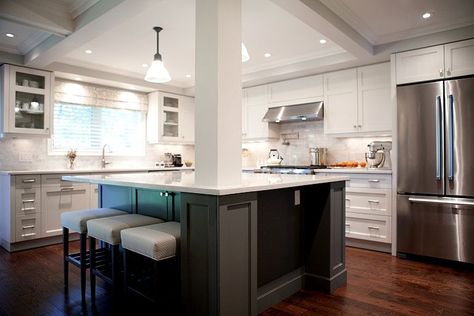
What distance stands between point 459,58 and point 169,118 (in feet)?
15.1

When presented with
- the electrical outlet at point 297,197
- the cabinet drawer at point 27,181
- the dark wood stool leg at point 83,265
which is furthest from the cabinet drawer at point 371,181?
the cabinet drawer at point 27,181

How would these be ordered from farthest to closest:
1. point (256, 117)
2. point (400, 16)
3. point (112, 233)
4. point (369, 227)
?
point (256, 117) < point (369, 227) < point (400, 16) < point (112, 233)

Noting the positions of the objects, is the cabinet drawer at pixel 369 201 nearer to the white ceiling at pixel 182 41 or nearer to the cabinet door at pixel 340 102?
the cabinet door at pixel 340 102

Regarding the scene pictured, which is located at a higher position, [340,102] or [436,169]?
[340,102]

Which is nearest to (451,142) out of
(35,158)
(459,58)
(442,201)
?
(442,201)

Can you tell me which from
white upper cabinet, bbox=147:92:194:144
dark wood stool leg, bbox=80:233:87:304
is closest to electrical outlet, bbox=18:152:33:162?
white upper cabinet, bbox=147:92:194:144

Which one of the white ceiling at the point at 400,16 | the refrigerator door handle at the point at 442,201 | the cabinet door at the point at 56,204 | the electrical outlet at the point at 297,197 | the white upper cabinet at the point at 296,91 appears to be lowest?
the cabinet door at the point at 56,204

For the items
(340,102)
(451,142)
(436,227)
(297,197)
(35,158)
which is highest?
(340,102)

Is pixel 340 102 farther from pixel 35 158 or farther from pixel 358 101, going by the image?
pixel 35 158

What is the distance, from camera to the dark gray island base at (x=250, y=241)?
5.83 feet

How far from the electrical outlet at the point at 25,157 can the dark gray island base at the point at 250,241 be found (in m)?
2.01

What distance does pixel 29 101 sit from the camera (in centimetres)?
427

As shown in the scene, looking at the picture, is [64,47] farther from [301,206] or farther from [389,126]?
[389,126]

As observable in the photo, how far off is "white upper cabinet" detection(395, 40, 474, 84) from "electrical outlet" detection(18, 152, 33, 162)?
5087 mm
